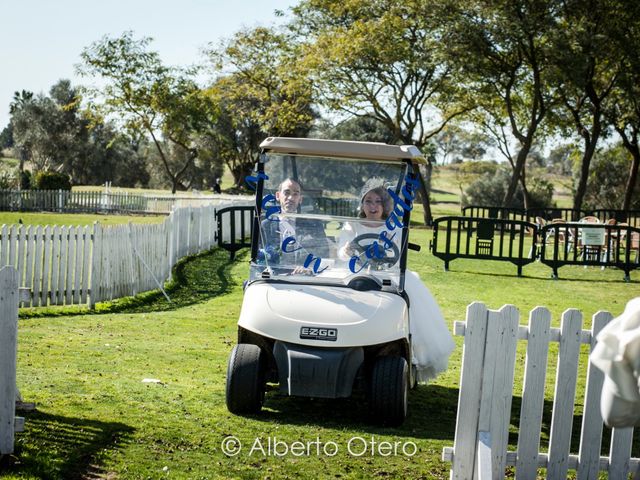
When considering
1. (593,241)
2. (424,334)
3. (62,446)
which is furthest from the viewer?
(593,241)

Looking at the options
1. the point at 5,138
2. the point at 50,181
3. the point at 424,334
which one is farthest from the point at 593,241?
the point at 5,138

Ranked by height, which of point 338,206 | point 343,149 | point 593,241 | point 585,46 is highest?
point 585,46

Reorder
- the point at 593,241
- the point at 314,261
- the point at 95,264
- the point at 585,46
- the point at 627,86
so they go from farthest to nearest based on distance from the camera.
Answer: the point at 627,86 → the point at 585,46 → the point at 593,241 → the point at 95,264 → the point at 314,261

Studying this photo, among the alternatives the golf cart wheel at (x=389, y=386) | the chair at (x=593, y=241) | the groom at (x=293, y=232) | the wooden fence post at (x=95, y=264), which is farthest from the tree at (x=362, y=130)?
the golf cart wheel at (x=389, y=386)

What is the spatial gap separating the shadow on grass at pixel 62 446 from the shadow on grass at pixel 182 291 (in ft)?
20.3

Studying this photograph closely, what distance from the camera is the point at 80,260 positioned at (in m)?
12.9

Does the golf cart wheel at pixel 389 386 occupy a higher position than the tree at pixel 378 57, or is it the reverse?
the tree at pixel 378 57

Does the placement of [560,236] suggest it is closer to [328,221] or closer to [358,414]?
[328,221]

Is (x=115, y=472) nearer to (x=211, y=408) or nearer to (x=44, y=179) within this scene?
(x=211, y=408)

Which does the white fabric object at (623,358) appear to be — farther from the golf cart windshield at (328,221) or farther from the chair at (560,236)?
the chair at (560,236)

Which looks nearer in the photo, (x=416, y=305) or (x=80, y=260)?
(x=416, y=305)

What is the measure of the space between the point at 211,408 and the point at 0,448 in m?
1.91

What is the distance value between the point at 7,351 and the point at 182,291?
10366mm

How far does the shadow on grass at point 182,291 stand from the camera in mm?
12680
